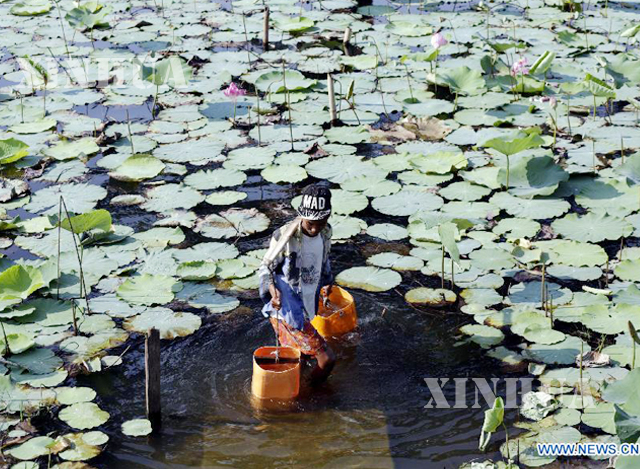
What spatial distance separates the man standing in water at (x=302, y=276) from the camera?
454 centimetres

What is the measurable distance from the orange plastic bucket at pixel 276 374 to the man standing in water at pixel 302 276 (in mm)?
85

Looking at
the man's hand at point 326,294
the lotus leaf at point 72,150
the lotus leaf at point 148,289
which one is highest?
the man's hand at point 326,294

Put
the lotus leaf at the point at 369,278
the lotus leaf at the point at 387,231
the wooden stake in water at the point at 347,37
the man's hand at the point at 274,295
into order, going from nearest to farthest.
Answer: the man's hand at the point at 274,295, the lotus leaf at the point at 369,278, the lotus leaf at the point at 387,231, the wooden stake in water at the point at 347,37

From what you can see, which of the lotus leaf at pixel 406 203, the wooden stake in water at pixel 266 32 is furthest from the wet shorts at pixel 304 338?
Answer: the wooden stake in water at pixel 266 32

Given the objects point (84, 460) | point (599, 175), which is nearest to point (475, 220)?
point (599, 175)

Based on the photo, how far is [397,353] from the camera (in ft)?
17.3

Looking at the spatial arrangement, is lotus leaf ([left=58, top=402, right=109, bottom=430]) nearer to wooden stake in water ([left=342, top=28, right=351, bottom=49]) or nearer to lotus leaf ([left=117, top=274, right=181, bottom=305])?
lotus leaf ([left=117, top=274, right=181, bottom=305])

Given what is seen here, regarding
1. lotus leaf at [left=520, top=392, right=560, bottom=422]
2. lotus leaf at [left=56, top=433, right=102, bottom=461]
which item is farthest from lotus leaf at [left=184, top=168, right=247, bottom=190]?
lotus leaf at [left=520, top=392, right=560, bottom=422]

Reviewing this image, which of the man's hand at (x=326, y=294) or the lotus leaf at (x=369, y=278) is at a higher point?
the man's hand at (x=326, y=294)

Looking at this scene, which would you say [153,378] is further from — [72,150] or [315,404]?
[72,150]

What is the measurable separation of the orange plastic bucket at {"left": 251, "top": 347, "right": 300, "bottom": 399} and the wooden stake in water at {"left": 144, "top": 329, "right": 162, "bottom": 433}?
53cm

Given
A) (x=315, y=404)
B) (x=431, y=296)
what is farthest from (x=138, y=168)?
(x=315, y=404)

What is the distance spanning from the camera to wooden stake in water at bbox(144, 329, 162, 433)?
172 inches

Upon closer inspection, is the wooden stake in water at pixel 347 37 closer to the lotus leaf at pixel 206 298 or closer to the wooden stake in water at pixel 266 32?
the wooden stake in water at pixel 266 32
